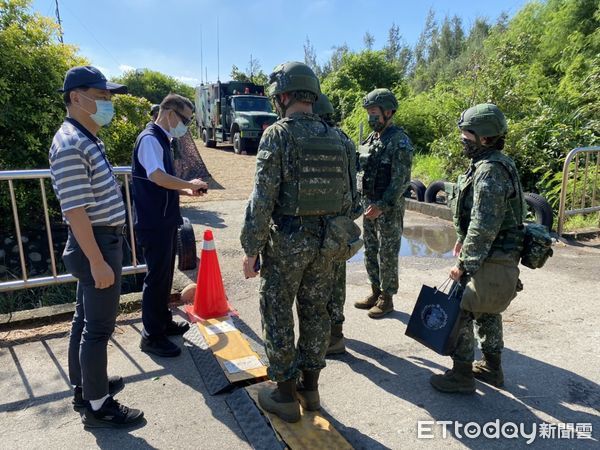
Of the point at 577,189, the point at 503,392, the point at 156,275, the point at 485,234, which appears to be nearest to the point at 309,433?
the point at 503,392

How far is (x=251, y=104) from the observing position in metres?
19.3

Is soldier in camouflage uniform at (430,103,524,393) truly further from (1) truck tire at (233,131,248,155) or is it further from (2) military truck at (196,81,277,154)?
(1) truck tire at (233,131,248,155)

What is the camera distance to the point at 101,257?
92.8 inches

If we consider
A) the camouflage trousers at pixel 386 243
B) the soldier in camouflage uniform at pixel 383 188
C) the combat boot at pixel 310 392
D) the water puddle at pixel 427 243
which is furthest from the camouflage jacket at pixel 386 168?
the water puddle at pixel 427 243

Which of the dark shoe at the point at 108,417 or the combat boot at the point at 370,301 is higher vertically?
the combat boot at the point at 370,301

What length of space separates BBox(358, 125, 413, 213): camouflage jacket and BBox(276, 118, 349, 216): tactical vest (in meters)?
1.47

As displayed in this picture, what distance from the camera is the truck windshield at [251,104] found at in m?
19.2

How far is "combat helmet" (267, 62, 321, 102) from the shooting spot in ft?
7.93

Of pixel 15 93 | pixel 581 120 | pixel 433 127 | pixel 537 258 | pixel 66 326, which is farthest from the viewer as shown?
pixel 433 127

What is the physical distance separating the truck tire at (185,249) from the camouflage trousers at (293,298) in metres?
2.78

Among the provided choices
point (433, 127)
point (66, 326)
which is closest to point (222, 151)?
point (433, 127)

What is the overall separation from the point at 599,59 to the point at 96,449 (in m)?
12.0

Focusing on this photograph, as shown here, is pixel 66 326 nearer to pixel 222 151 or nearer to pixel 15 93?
pixel 15 93

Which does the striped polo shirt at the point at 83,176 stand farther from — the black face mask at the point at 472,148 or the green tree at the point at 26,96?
the green tree at the point at 26,96
